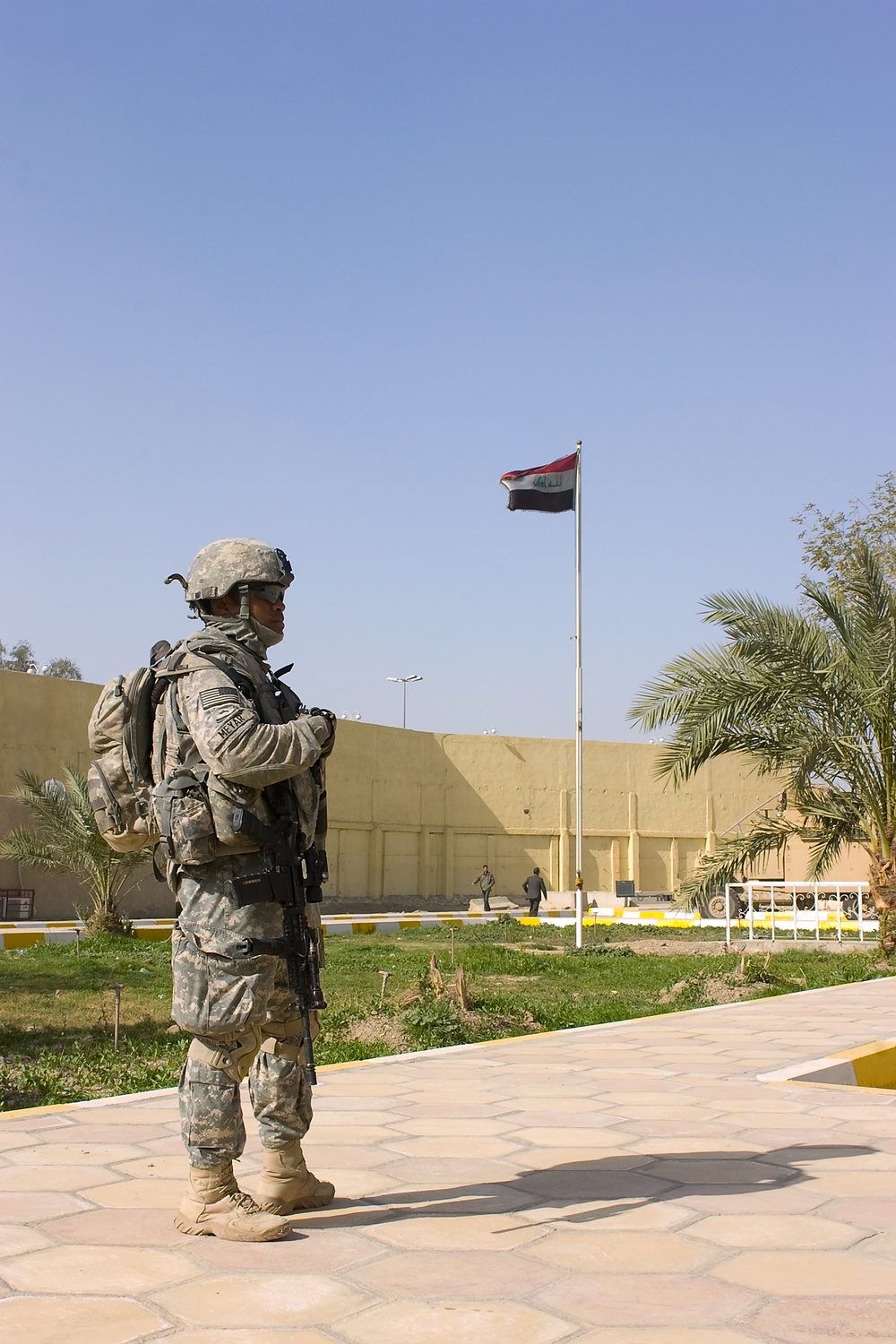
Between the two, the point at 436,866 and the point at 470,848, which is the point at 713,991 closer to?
the point at 436,866

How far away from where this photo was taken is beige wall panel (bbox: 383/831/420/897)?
117 ft

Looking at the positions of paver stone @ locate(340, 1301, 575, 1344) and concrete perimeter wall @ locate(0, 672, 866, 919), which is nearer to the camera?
paver stone @ locate(340, 1301, 575, 1344)

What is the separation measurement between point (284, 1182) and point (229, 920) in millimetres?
742

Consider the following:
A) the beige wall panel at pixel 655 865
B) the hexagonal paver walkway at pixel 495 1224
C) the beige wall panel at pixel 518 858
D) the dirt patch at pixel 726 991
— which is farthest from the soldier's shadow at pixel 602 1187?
the beige wall panel at pixel 655 865

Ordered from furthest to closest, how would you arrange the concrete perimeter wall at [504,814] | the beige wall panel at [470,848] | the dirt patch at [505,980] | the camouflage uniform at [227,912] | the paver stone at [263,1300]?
the beige wall panel at [470,848], the concrete perimeter wall at [504,814], the dirt patch at [505,980], the camouflage uniform at [227,912], the paver stone at [263,1300]

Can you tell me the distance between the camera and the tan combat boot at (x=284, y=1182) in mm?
3449

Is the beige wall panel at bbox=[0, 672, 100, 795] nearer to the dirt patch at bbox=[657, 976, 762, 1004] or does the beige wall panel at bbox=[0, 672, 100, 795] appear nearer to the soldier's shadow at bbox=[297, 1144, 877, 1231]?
the dirt patch at bbox=[657, 976, 762, 1004]

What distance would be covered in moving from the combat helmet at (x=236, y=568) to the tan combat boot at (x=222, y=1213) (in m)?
1.57

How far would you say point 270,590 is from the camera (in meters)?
3.76

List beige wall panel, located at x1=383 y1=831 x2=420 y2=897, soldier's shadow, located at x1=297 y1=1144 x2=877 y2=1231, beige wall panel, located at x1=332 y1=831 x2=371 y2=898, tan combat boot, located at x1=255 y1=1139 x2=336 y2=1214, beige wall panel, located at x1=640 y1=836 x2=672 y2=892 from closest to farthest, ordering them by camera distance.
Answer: tan combat boot, located at x1=255 y1=1139 x2=336 y2=1214 < soldier's shadow, located at x1=297 y1=1144 x2=877 y2=1231 < beige wall panel, located at x1=332 y1=831 x2=371 y2=898 < beige wall panel, located at x1=383 y1=831 x2=420 y2=897 < beige wall panel, located at x1=640 y1=836 x2=672 y2=892

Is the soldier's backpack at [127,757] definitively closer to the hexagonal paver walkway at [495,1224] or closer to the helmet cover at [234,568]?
the helmet cover at [234,568]

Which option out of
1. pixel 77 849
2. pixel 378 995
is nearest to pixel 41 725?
pixel 77 849

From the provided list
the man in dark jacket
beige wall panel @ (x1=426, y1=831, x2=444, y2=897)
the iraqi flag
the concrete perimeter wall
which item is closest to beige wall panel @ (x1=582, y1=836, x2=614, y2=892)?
the concrete perimeter wall

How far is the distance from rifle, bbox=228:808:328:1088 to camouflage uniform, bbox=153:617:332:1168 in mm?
24
